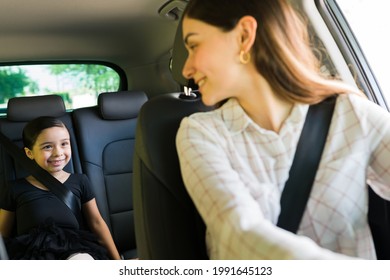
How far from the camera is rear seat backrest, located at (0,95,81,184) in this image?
1241 millimetres

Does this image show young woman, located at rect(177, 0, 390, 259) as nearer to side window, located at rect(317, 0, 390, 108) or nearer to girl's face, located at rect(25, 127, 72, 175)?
side window, located at rect(317, 0, 390, 108)

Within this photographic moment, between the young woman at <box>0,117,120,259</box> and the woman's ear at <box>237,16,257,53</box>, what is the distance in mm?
582

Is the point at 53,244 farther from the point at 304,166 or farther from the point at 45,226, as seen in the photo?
the point at 304,166

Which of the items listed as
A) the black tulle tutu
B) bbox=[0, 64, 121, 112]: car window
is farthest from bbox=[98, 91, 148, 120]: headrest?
the black tulle tutu

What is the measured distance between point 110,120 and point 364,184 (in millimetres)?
1039

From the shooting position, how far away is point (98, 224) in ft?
4.15

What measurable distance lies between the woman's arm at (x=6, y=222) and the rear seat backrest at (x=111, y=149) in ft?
0.99

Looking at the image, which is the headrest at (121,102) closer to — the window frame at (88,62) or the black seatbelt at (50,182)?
the window frame at (88,62)

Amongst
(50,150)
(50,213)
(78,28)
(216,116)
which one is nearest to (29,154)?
(50,150)

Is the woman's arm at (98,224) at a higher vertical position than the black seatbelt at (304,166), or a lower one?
lower

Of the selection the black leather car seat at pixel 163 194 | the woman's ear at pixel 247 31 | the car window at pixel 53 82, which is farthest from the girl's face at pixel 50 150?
the woman's ear at pixel 247 31

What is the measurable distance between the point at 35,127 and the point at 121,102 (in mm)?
283

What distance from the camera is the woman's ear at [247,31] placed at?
631 millimetres
